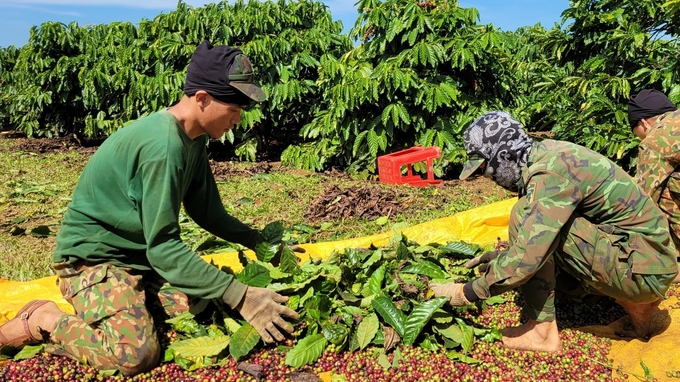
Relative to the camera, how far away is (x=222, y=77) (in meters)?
2.09

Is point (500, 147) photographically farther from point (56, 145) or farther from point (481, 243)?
point (56, 145)

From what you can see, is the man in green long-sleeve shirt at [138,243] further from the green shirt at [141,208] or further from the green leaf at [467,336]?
the green leaf at [467,336]

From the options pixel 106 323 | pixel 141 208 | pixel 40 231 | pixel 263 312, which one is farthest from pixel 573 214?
pixel 40 231

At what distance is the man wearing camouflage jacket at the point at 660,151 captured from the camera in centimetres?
304

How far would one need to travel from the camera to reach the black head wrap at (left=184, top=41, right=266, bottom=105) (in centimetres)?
210

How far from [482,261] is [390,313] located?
886 millimetres

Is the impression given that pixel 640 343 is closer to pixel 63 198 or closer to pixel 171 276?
A: pixel 171 276

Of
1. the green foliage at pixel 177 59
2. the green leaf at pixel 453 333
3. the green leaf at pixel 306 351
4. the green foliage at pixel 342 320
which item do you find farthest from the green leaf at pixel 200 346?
the green foliage at pixel 177 59

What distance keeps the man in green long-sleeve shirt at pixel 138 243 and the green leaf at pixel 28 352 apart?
0.04 meters

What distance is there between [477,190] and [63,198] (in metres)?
4.12

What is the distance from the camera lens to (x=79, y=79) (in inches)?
338

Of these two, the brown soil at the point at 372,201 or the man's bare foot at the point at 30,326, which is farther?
the brown soil at the point at 372,201

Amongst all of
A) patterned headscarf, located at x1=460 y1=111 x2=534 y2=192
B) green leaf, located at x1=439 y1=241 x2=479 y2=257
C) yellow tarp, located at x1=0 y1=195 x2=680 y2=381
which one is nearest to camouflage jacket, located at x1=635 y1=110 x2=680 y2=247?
yellow tarp, located at x1=0 y1=195 x2=680 y2=381

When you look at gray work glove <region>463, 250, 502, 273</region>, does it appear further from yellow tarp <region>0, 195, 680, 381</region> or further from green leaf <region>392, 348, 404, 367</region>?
green leaf <region>392, 348, 404, 367</region>
